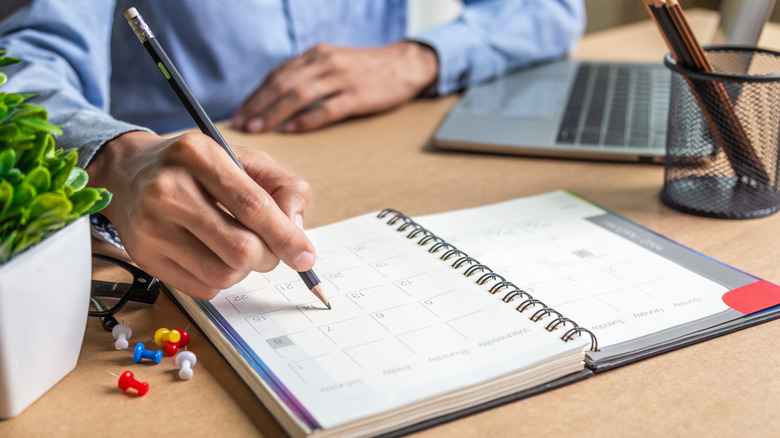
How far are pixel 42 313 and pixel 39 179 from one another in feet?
0.28

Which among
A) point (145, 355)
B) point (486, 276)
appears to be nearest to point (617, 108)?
point (486, 276)

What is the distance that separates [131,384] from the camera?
458 millimetres

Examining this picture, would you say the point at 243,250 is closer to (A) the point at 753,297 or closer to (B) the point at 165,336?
(B) the point at 165,336

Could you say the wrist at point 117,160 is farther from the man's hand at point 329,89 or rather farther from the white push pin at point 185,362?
the man's hand at point 329,89

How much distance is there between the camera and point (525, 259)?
61 cm

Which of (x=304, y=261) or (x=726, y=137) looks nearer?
(x=304, y=261)

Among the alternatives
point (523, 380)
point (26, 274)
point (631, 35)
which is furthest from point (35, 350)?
point (631, 35)

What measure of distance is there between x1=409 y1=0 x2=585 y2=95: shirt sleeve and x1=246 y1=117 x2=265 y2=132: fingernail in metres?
0.31

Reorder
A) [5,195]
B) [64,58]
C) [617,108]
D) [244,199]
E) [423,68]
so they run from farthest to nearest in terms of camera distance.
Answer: [423,68] < [617,108] < [64,58] < [244,199] < [5,195]

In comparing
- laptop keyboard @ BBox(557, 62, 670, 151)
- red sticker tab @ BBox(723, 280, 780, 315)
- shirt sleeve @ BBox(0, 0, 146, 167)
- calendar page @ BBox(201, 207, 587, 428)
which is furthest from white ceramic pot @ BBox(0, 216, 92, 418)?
laptop keyboard @ BBox(557, 62, 670, 151)

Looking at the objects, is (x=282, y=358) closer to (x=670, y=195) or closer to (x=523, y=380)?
(x=523, y=380)

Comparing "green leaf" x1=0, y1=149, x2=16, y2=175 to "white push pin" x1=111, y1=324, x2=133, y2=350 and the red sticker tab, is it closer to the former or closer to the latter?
"white push pin" x1=111, y1=324, x2=133, y2=350

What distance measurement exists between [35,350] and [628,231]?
52 centimetres

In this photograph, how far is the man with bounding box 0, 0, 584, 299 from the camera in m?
0.51
